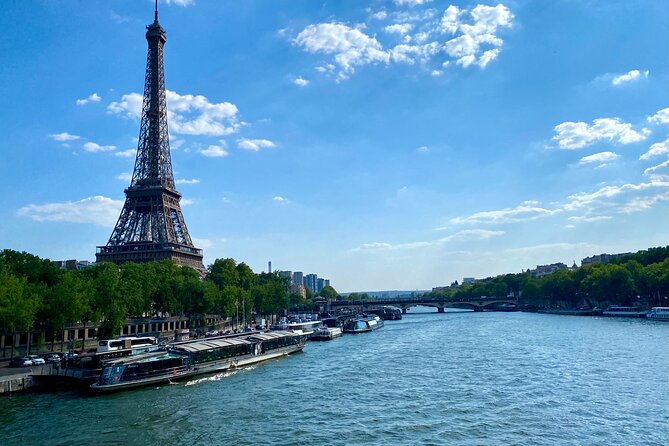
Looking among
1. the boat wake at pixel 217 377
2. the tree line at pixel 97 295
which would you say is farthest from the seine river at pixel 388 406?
the tree line at pixel 97 295

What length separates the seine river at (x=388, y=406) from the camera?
28797 mm

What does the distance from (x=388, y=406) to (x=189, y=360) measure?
21271mm

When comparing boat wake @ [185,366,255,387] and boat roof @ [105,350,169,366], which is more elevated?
boat roof @ [105,350,169,366]

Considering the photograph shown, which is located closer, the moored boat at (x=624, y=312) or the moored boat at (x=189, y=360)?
the moored boat at (x=189, y=360)

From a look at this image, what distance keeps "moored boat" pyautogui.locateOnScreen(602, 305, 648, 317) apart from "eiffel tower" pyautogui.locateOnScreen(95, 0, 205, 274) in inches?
3745

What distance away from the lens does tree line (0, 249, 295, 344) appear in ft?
167

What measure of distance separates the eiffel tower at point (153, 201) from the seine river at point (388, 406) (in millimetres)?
65176

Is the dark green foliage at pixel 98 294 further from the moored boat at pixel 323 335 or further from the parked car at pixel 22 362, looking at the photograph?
the moored boat at pixel 323 335

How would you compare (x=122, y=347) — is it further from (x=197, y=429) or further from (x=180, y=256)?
(x=180, y=256)

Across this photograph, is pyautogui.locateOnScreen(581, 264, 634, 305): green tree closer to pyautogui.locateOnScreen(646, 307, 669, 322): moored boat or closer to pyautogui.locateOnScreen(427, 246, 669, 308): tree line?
pyautogui.locateOnScreen(427, 246, 669, 308): tree line

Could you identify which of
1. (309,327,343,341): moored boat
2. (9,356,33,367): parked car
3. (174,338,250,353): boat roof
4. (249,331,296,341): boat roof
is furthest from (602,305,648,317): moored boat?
(9,356,33,367): parked car

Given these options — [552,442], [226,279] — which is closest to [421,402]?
[552,442]

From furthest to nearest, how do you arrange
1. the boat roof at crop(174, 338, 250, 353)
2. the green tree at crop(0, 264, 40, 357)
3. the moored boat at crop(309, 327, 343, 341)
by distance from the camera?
the moored boat at crop(309, 327, 343, 341) < the boat roof at crop(174, 338, 250, 353) < the green tree at crop(0, 264, 40, 357)

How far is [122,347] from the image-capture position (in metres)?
53.1
